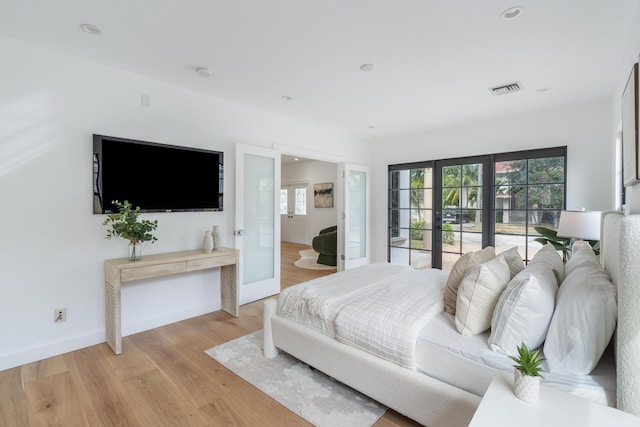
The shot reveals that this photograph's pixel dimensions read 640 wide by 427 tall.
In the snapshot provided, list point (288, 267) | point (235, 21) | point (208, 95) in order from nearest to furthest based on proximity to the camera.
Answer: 1. point (235, 21)
2. point (208, 95)
3. point (288, 267)

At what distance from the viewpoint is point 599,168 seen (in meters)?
3.72

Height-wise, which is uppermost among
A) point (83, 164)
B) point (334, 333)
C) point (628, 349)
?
point (83, 164)

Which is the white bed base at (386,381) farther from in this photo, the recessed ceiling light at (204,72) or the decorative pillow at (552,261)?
the recessed ceiling light at (204,72)

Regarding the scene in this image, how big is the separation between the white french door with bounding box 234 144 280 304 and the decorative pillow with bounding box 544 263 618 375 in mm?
3084

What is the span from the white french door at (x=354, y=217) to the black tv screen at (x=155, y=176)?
2343mm

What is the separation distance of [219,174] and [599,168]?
180 inches

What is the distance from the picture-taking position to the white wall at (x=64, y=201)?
7.86ft

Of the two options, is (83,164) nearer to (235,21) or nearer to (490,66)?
(235,21)

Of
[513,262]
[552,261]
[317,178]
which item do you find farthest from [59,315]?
[317,178]

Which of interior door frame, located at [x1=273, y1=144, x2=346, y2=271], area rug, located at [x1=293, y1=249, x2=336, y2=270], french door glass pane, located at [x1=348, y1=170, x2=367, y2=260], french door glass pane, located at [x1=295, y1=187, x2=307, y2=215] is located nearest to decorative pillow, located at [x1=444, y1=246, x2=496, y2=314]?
interior door frame, located at [x1=273, y1=144, x2=346, y2=271]

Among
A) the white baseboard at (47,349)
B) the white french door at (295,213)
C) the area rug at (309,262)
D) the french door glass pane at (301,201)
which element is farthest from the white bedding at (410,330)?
the french door glass pane at (301,201)

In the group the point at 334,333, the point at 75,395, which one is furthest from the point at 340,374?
the point at 75,395

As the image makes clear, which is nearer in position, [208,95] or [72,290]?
[72,290]

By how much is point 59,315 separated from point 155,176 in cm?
144
